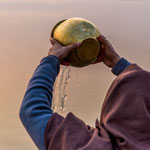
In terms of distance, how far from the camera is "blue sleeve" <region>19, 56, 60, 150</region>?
1.83 m

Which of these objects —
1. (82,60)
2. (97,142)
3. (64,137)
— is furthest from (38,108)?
(82,60)

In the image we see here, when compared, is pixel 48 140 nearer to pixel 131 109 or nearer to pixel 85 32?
pixel 131 109

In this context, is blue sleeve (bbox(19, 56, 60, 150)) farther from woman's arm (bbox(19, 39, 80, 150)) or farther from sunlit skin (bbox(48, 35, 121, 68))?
sunlit skin (bbox(48, 35, 121, 68))

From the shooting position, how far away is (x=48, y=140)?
5.92 ft

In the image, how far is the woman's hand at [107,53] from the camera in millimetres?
2756

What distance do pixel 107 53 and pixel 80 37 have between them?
290mm

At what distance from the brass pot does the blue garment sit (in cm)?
46

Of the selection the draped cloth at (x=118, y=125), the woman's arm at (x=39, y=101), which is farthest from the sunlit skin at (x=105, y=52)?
the draped cloth at (x=118, y=125)

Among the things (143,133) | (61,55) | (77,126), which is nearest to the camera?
(143,133)

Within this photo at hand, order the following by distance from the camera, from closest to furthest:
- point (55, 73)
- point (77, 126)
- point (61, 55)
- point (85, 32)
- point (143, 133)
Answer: point (143, 133), point (77, 126), point (55, 73), point (61, 55), point (85, 32)

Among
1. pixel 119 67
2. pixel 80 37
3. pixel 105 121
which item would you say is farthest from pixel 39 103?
pixel 119 67

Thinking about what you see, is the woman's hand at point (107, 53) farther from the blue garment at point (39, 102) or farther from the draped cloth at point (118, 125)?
the draped cloth at point (118, 125)

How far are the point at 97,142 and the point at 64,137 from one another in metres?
0.17

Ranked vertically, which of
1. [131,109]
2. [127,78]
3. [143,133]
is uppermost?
[127,78]
